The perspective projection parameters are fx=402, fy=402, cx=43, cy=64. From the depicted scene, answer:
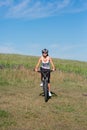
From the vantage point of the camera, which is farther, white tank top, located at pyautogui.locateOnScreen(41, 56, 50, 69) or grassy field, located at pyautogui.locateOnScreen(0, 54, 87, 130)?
white tank top, located at pyautogui.locateOnScreen(41, 56, 50, 69)

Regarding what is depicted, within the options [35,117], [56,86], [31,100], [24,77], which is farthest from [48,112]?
[24,77]

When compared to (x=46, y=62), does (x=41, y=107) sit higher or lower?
lower

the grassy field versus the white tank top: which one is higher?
the white tank top

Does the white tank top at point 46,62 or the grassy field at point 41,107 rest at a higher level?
the white tank top at point 46,62

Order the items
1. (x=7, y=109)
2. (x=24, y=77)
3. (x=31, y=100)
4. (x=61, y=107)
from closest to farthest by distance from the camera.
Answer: (x=7, y=109), (x=61, y=107), (x=31, y=100), (x=24, y=77)

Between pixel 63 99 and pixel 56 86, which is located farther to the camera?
pixel 56 86

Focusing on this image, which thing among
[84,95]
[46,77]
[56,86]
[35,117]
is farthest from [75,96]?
[35,117]

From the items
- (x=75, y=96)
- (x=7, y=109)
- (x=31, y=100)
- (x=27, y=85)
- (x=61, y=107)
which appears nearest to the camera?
(x=7, y=109)

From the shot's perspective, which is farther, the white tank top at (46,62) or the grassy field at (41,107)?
the white tank top at (46,62)

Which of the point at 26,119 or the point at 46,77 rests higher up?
the point at 46,77

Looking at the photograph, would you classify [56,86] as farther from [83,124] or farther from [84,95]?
[83,124]

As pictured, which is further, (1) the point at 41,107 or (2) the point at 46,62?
(2) the point at 46,62

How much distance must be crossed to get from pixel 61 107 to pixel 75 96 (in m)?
4.15

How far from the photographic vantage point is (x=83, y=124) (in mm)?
15492
